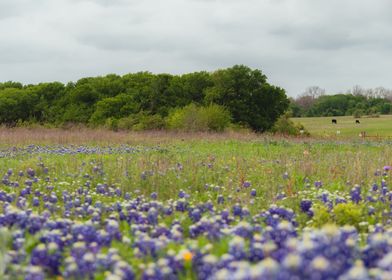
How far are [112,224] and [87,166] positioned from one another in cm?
620

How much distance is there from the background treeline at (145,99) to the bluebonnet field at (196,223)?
78.7 ft

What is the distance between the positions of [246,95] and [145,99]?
826cm

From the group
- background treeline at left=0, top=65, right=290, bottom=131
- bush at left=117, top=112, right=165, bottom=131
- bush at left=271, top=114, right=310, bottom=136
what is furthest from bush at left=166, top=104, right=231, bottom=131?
bush at left=271, top=114, right=310, bottom=136

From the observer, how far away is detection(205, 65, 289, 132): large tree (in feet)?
125

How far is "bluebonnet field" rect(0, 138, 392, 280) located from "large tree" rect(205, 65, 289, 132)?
90.8 ft

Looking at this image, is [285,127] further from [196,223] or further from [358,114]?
[358,114]

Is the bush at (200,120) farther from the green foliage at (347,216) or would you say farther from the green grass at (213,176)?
the green foliage at (347,216)

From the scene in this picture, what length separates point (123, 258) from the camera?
3.24 meters

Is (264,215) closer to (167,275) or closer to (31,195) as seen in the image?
(167,275)

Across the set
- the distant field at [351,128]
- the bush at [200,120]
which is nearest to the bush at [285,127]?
the distant field at [351,128]

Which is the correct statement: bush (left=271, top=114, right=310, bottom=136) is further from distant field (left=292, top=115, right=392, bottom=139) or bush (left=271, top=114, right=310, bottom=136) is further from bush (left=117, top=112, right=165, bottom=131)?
bush (left=117, top=112, right=165, bottom=131)

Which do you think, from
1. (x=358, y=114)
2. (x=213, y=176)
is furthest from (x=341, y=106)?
(x=213, y=176)

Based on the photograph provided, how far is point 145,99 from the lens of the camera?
41062 mm

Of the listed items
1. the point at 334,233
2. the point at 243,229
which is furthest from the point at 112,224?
the point at 334,233
